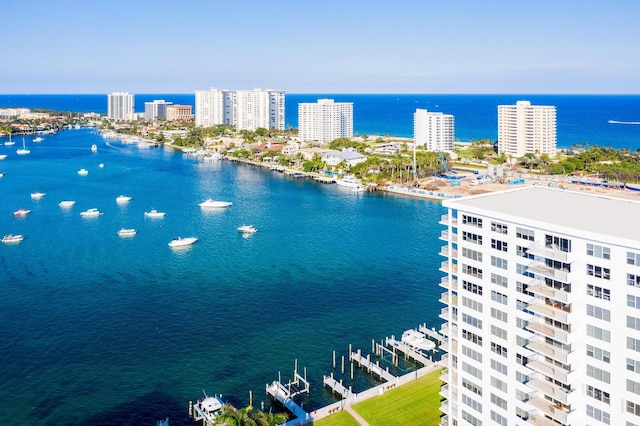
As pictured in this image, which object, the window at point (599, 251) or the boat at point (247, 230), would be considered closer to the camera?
the window at point (599, 251)

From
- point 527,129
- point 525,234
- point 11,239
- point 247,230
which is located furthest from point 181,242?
point 527,129

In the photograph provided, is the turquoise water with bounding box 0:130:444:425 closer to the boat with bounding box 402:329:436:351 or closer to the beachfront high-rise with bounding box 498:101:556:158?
the boat with bounding box 402:329:436:351

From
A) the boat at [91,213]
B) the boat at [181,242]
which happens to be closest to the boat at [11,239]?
the boat at [91,213]

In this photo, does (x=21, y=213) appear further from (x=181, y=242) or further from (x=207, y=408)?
(x=207, y=408)

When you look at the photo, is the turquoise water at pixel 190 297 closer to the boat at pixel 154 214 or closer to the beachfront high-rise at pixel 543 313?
the boat at pixel 154 214

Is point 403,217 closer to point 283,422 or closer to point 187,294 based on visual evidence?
point 187,294

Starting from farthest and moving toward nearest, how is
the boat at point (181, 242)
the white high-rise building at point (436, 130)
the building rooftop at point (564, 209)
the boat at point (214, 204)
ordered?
the white high-rise building at point (436, 130)
the boat at point (214, 204)
the boat at point (181, 242)
the building rooftop at point (564, 209)

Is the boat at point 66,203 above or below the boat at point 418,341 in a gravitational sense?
above

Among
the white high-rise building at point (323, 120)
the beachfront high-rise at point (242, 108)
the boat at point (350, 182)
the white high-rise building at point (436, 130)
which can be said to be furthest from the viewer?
the beachfront high-rise at point (242, 108)
